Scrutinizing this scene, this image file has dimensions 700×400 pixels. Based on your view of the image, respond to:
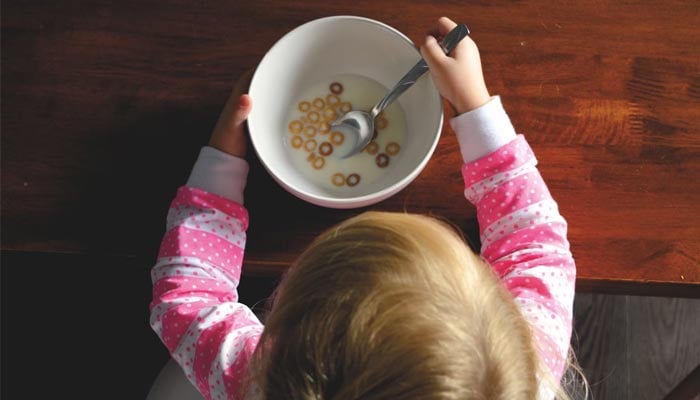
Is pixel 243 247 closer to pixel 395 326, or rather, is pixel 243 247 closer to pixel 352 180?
Answer: pixel 352 180

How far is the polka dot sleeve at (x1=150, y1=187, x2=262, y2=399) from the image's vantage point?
26.2 inches

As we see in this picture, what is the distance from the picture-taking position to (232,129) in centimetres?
70

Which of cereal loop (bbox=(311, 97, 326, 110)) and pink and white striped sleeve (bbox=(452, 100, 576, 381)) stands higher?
cereal loop (bbox=(311, 97, 326, 110))

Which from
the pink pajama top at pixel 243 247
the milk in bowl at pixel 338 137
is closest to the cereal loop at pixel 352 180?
the milk in bowl at pixel 338 137

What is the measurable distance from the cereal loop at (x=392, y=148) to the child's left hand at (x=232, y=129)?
153 mm

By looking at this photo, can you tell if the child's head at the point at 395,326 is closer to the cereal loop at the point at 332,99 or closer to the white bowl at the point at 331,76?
the white bowl at the point at 331,76

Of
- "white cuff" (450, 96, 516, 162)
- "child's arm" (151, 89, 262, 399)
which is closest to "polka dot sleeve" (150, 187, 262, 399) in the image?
"child's arm" (151, 89, 262, 399)

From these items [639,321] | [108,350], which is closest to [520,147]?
[639,321]

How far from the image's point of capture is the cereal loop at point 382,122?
0.74 metres

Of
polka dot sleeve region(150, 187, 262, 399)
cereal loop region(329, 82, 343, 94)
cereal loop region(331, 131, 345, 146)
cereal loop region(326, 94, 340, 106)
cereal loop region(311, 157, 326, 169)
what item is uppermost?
cereal loop region(329, 82, 343, 94)

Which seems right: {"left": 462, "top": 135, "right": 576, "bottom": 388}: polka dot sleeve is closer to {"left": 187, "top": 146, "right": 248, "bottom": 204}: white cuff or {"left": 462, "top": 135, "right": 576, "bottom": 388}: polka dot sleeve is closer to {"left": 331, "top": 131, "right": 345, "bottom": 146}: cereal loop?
{"left": 331, "top": 131, "right": 345, "bottom": 146}: cereal loop

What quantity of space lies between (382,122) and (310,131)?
3.1 inches

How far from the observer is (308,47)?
27.8 inches

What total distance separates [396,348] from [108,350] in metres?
0.88
